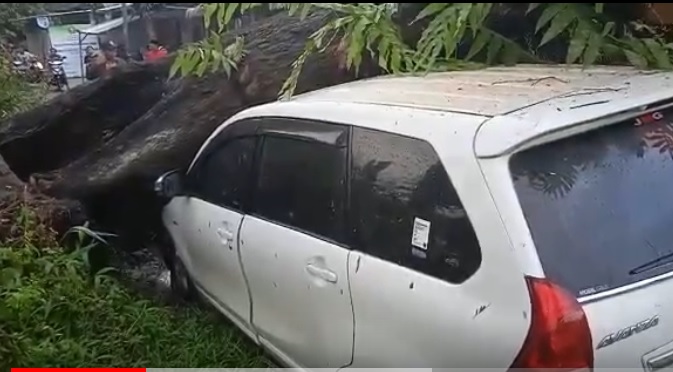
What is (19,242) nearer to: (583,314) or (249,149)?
(249,149)

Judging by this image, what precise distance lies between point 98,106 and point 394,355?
377 cm

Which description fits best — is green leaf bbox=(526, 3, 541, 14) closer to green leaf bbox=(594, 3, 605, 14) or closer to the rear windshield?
green leaf bbox=(594, 3, 605, 14)

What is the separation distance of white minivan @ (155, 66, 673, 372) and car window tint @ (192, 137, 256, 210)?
404mm

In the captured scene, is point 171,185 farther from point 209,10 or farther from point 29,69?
point 29,69

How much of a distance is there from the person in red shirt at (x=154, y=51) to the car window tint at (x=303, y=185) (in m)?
2.34

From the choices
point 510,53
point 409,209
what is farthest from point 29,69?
point 409,209

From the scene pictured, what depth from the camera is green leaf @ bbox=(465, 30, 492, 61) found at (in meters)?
3.35

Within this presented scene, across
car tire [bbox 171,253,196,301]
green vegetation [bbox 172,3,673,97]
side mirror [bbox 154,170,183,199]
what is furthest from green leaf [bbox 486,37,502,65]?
car tire [bbox 171,253,196,301]

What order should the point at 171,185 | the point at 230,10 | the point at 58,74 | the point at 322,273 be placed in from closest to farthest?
the point at 322,273, the point at 230,10, the point at 171,185, the point at 58,74

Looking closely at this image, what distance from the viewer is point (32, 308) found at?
3354 millimetres

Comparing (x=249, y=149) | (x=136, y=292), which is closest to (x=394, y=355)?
(x=249, y=149)

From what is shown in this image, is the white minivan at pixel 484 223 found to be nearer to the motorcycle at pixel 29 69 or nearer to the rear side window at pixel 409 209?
the rear side window at pixel 409 209

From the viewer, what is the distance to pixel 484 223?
2195mm

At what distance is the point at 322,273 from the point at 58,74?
306cm
